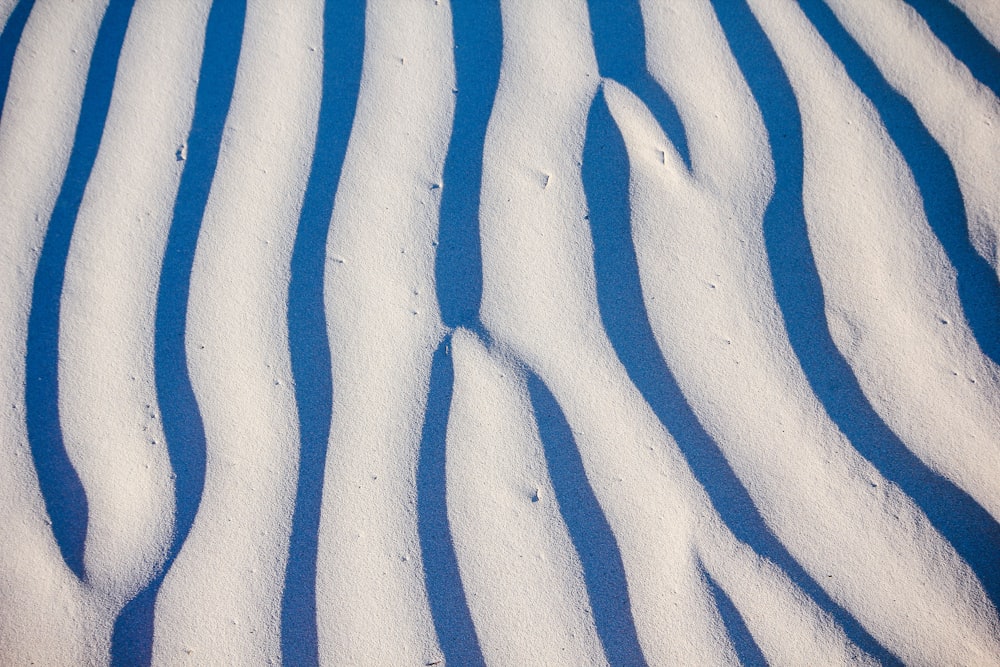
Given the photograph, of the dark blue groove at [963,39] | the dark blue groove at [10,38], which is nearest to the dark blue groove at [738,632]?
the dark blue groove at [963,39]

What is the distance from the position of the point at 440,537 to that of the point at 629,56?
0.87 metres

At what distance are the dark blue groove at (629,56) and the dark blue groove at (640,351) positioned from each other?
0.06 metres

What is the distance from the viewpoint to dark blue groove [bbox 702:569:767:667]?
2.43ft

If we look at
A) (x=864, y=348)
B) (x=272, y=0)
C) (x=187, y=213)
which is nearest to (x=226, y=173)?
(x=187, y=213)

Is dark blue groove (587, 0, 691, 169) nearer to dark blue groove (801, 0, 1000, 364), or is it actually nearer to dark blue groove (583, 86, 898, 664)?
dark blue groove (583, 86, 898, 664)

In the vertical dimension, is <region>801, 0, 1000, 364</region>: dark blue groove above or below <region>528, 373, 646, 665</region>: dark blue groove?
above

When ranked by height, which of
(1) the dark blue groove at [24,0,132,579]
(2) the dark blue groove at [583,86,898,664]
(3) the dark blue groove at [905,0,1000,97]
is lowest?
(1) the dark blue groove at [24,0,132,579]

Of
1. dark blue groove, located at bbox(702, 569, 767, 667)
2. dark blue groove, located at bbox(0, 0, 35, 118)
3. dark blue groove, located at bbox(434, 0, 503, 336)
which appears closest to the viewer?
dark blue groove, located at bbox(702, 569, 767, 667)

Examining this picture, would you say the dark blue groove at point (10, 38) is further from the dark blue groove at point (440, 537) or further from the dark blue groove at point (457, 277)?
the dark blue groove at point (440, 537)

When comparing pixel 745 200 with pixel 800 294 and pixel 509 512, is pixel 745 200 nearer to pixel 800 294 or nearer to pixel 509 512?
pixel 800 294

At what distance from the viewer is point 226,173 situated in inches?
35.8

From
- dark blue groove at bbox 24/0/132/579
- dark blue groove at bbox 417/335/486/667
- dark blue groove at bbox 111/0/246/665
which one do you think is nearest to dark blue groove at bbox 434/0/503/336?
dark blue groove at bbox 417/335/486/667

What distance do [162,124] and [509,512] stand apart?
0.89 meters

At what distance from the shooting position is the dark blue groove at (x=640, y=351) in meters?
0.76
